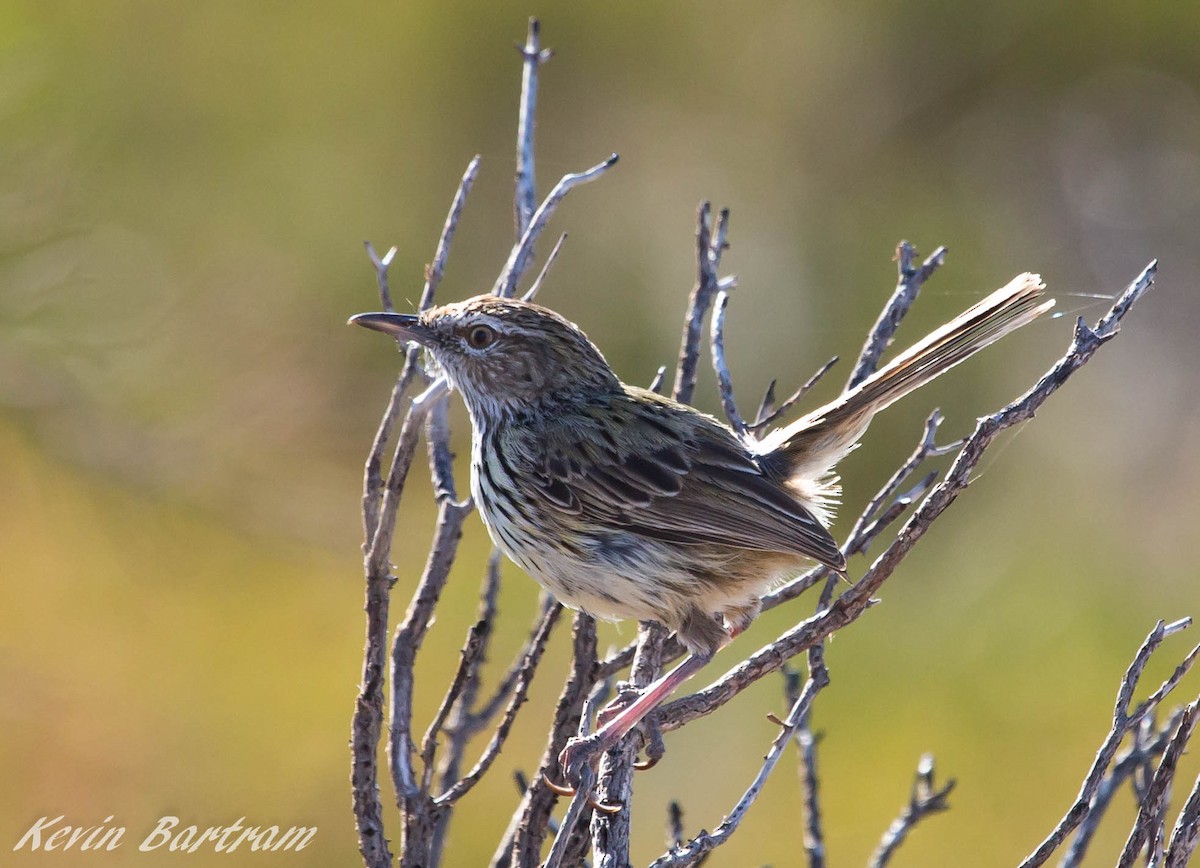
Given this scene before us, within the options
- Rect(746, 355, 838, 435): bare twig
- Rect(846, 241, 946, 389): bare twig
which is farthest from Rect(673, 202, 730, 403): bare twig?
Rect(846, 241, 946, 389): bare twig

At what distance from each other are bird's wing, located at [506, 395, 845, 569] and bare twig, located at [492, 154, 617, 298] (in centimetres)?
50

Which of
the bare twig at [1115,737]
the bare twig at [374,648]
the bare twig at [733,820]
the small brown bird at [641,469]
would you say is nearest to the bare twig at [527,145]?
the small brown bird at [641,469]

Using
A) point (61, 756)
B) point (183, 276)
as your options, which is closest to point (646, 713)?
point (61, 756)

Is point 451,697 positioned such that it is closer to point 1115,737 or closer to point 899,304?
point 1115,737

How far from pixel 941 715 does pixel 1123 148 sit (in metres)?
4.27

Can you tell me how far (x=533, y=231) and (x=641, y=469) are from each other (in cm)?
79

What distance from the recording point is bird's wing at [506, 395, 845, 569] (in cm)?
389

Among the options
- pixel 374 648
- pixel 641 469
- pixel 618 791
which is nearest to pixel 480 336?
pixel 641 469

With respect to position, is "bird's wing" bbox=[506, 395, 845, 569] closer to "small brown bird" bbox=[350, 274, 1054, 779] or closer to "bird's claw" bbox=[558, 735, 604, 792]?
"small brown bird" bbox=[350, 274, 1054, 779]

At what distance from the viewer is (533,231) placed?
382 cm

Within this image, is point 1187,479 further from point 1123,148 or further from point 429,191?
point 429,191

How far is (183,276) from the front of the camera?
27.2 ft
